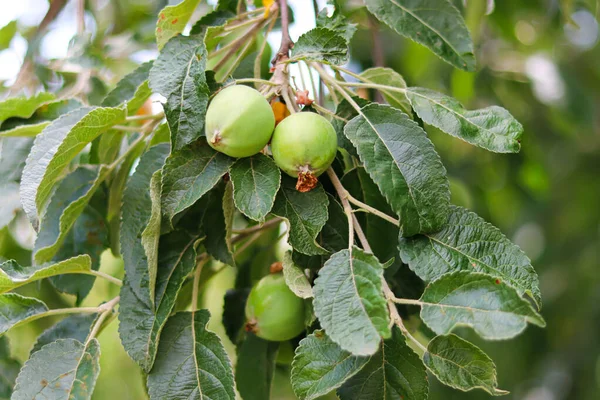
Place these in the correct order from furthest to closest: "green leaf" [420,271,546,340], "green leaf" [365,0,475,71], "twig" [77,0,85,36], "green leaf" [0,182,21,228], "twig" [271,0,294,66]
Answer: "twig" [77,0,85,36] → "green leaf" [0,182,21,228] → "green leaf" [365,0,475,71] → "twig" [271,0,294,66] → "green leaf" [420,271,546,340]

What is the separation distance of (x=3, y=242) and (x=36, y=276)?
0.59 m

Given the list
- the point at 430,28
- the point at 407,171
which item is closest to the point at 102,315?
the point at 407,171

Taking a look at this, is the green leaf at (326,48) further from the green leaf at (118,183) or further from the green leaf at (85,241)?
the green leaf at (85,241)

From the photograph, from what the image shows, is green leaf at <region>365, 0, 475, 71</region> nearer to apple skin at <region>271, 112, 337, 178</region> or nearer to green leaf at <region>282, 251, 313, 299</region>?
apple skin at <region>271, 112, 337, 178</region>

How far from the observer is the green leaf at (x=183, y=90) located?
40.0 inches

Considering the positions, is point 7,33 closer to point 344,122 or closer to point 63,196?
point 63,196

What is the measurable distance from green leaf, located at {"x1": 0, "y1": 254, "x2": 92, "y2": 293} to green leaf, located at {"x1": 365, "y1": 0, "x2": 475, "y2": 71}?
2.52 feet

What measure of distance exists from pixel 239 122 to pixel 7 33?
4.97 ft

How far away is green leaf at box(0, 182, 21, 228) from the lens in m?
1.36

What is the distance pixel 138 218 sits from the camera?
117 centimetres

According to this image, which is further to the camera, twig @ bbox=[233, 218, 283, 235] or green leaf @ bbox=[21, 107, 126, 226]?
twig @ bbox=[233, 218, 283, 235]

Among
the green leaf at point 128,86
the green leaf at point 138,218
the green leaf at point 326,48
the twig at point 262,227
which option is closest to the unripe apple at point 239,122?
the green leaf at point 326,48

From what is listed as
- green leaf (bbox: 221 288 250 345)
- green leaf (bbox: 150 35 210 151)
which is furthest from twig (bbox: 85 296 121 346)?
green leaf (bbox: 150 35 210 151)

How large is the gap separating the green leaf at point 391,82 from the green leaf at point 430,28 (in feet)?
0.28
